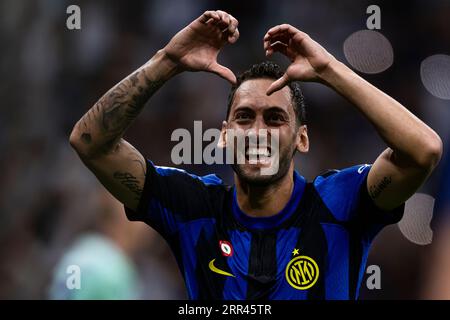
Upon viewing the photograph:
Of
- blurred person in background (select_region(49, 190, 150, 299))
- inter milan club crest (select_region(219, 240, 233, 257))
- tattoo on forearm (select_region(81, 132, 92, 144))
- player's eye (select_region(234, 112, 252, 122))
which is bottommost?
blurred person in background (select_region(49, 190, 150, 299))

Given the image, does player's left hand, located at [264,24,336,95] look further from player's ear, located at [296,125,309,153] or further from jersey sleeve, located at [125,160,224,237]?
jersey sleeve, located at [125,160,224,237]

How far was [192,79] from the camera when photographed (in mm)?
7406

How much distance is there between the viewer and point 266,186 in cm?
383

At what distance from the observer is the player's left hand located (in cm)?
353

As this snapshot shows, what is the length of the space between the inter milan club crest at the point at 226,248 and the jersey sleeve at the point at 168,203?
177 mm

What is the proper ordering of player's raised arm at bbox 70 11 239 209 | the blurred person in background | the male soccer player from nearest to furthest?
the male soccer player, player's raised arm at bbox 70 11 239 209, the blurred person in background

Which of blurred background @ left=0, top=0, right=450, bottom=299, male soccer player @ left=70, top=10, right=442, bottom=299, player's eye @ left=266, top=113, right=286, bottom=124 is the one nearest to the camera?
male soccer player @ left=70, top=10, right=442, bottom=299

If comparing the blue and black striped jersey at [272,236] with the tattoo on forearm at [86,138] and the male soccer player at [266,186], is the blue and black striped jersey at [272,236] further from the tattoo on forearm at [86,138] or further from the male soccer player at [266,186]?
the tattoo on forearm at [86,138]

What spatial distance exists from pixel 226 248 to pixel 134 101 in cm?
85

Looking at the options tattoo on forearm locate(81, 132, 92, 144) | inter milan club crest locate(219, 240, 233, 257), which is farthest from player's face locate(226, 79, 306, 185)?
tattoo on forearm locate(81, 132, 92, 144)

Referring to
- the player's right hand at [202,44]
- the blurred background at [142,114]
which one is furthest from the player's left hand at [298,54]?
the blurred background at [142,114]

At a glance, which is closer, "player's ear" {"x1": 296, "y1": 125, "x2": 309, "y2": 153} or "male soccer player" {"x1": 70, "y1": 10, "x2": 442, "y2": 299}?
"male soccer player" {"x1": 70, "y1": 10, "x2": 442, "y2": 299}
